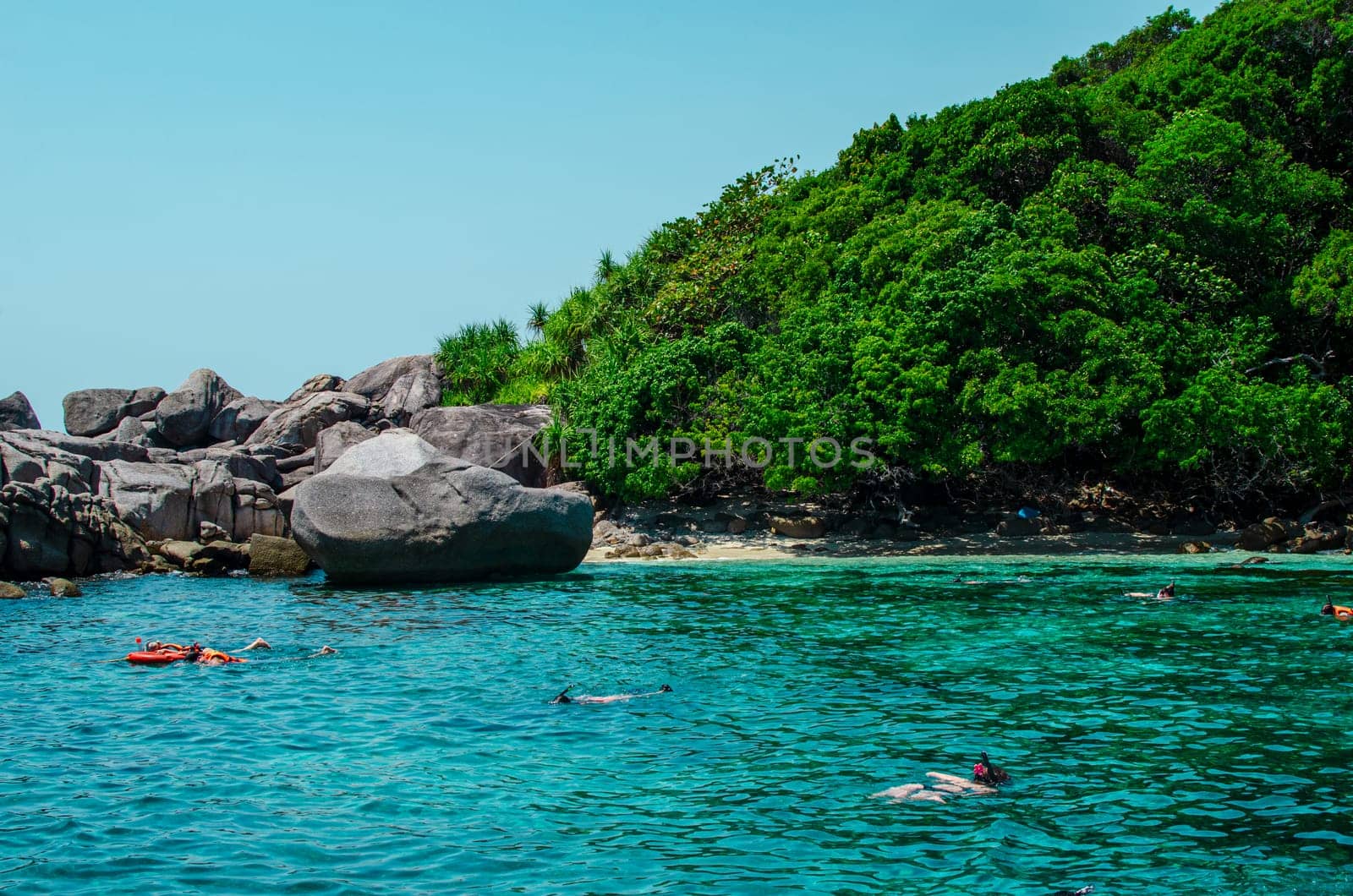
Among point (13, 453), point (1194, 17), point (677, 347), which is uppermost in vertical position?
point (1194, 17)

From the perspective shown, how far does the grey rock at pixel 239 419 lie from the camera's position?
4691 cm

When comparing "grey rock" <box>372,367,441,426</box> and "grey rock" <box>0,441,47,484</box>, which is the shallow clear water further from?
"grey rock" <box>372,367,441,426</box>

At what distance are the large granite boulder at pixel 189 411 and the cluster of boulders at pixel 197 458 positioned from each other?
5cm

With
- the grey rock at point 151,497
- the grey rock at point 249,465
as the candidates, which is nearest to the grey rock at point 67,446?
the grey rock at point 151,497

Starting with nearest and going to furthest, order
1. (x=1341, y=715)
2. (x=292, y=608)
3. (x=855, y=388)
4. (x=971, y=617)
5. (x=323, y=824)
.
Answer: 1. (x=323, y=824)
2. (x=1341, y=715)
3. (x=971, y=617)
4. (x=292, y=608)
5. (x=855, y=388)

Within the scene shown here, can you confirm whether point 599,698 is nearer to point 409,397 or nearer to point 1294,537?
point 1294,537

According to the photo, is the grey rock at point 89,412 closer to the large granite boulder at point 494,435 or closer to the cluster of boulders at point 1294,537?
the large granite boulder at point 494,435

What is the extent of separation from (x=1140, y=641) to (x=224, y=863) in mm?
13452

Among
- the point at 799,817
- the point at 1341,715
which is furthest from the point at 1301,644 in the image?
the point at 799,817

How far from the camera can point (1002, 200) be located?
35875mm

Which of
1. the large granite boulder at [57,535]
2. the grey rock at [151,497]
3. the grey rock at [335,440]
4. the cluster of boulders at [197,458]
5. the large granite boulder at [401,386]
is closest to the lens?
the large granite boulder at [57,535]

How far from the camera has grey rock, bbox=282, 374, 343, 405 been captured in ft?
163

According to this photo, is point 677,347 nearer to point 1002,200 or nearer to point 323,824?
point 1002,200

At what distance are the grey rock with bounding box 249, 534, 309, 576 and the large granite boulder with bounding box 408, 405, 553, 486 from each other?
30.4 feet
